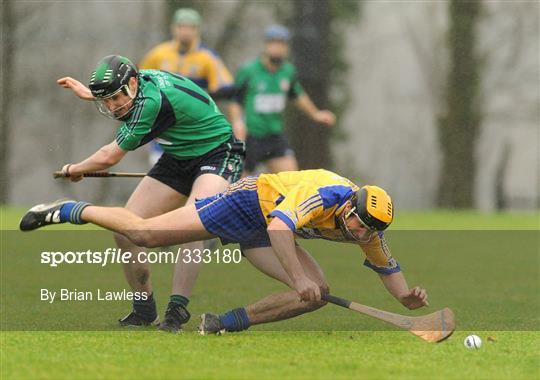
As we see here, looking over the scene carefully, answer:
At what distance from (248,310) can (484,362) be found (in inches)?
57.3

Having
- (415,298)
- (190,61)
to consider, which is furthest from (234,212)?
(190,61)

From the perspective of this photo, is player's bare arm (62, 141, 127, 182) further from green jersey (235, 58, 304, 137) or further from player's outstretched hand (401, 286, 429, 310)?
green jersey (235, 58, 304, 137)

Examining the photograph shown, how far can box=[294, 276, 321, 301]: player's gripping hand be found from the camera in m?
6.16

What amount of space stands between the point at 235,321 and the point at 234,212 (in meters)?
0.61

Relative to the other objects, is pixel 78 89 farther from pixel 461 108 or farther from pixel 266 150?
pixel 461 108

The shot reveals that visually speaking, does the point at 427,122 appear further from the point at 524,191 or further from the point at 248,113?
the point at 248,113

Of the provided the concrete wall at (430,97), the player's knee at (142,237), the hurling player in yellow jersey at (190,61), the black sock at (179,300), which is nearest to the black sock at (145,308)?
Answer: the black sock at (179,300)

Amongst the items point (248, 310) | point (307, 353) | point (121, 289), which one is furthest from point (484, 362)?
point (121, 289)

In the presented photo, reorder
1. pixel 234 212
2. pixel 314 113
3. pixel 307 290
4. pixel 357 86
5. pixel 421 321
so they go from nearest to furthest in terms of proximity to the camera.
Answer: pixel 307 290 < pixel 421 321 < pixel 234 212 < pixel 314 113 < pixel 357 86

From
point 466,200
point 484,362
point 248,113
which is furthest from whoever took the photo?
point 466,200

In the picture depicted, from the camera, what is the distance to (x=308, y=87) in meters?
20.5

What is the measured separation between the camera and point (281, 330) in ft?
23.3

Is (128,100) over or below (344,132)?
over

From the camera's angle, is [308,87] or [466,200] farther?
[466,200]
